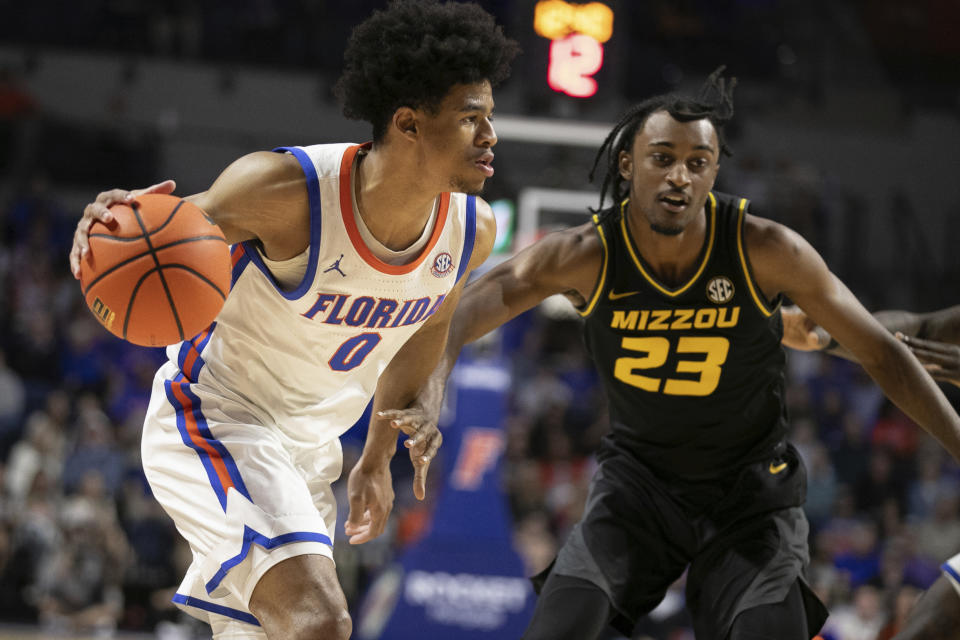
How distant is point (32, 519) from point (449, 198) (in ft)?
20.4

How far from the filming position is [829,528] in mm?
9086

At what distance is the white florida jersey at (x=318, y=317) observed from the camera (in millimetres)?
3154

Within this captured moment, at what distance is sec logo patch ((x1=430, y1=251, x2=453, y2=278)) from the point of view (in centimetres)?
332

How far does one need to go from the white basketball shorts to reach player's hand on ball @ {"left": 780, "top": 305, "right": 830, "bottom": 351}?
5.62 ft

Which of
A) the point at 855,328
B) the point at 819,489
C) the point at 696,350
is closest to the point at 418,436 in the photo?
the point at 696,350

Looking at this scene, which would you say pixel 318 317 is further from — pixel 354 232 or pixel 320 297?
pixel 354 232

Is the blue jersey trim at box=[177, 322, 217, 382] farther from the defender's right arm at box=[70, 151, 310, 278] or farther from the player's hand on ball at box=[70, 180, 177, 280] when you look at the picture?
the player's hand on ball at box=[70, 180, 177, 280]

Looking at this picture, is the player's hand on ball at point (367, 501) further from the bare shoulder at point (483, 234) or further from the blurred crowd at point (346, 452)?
the blurred crowd at point (346, 452)

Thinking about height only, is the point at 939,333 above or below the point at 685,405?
above

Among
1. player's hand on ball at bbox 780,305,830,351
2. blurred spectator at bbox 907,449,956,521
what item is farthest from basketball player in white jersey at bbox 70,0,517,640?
blurred spectator at bbox 907,449,956,521

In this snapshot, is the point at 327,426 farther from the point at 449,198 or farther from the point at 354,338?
the point at 449,198

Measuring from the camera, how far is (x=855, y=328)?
327 centimetres

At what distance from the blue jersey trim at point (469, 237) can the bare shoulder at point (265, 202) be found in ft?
1.72

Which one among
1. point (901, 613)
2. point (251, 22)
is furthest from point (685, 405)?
point (251, 22)
